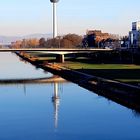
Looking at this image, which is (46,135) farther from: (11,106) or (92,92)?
(92,92)

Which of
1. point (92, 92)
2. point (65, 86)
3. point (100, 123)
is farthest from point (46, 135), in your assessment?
point (65, 86)

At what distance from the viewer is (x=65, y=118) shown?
19.9 metres

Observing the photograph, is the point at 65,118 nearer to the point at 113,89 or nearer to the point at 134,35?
the point at 113,89

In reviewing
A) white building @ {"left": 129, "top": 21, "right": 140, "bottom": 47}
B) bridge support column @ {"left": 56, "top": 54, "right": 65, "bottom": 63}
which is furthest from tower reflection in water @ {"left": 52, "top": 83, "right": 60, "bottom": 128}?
white building @ {"left": 129, "top": 21, "right": 140, "bottom": 47}

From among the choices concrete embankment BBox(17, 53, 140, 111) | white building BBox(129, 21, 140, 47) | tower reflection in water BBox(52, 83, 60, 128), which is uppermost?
white building BBox(129, 21, 140, 47)

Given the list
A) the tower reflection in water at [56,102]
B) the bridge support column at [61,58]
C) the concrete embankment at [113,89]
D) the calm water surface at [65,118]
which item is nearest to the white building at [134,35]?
the bridge support column at [61,58]

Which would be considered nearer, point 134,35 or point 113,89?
point 113,89

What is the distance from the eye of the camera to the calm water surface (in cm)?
1673

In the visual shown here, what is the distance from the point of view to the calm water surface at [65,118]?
1673 centimetres

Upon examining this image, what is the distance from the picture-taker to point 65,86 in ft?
109

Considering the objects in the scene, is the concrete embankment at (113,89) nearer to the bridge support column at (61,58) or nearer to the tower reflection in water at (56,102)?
the tower reflection in water at (56,102)

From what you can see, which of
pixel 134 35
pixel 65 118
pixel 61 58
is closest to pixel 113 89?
pixel 65 118

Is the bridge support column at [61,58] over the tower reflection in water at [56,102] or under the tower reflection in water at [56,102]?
over

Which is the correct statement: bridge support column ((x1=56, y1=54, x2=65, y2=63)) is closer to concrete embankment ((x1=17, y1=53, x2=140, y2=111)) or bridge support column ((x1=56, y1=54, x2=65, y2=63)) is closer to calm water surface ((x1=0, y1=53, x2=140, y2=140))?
concrete embankment ((x1=17, y1=53, x2=140, y2=111))
